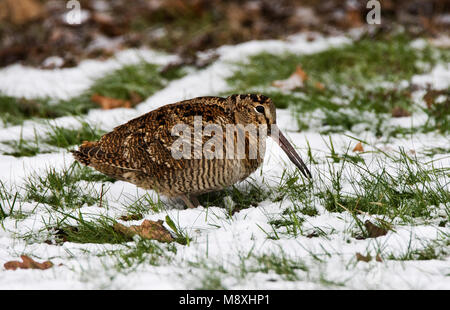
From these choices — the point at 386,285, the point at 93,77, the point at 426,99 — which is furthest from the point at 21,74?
the point at 386,285

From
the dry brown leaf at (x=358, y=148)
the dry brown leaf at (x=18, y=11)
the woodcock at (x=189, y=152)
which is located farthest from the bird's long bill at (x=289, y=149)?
the dry brown leaf at (x=18, y=11)

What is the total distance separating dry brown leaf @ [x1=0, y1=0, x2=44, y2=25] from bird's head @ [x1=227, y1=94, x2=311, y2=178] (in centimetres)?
606

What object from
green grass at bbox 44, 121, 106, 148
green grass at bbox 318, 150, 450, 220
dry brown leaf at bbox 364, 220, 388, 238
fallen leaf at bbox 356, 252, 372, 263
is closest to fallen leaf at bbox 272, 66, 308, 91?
green grass at bbox 44, 121, 106, 148

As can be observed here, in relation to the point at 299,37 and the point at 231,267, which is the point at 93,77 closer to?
the point at 299,37

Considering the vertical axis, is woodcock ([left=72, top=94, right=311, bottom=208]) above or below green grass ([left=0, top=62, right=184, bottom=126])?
below

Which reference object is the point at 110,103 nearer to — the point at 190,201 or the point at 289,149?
the point at 190,201

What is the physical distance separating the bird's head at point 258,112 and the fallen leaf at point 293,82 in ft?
6.56

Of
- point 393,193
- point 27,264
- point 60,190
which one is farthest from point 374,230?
point 60,190

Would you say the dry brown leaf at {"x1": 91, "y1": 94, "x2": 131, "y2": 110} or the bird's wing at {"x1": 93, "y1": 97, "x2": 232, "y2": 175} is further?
the dry brown leaf at {"x1": 91, "y1": 94, "x2": 131, "y2": 110}

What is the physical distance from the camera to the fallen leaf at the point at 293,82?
5.36m

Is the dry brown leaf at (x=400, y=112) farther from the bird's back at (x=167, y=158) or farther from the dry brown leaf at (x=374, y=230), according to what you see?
the dry brown leaf at (x=374, y=230)

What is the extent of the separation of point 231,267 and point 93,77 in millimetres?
4083

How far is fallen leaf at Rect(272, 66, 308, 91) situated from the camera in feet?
17.6

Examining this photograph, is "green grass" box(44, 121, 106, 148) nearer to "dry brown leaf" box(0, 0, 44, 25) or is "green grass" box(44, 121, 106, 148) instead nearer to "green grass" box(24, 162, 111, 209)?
"green grass" box(24, 162, 111, 209)
